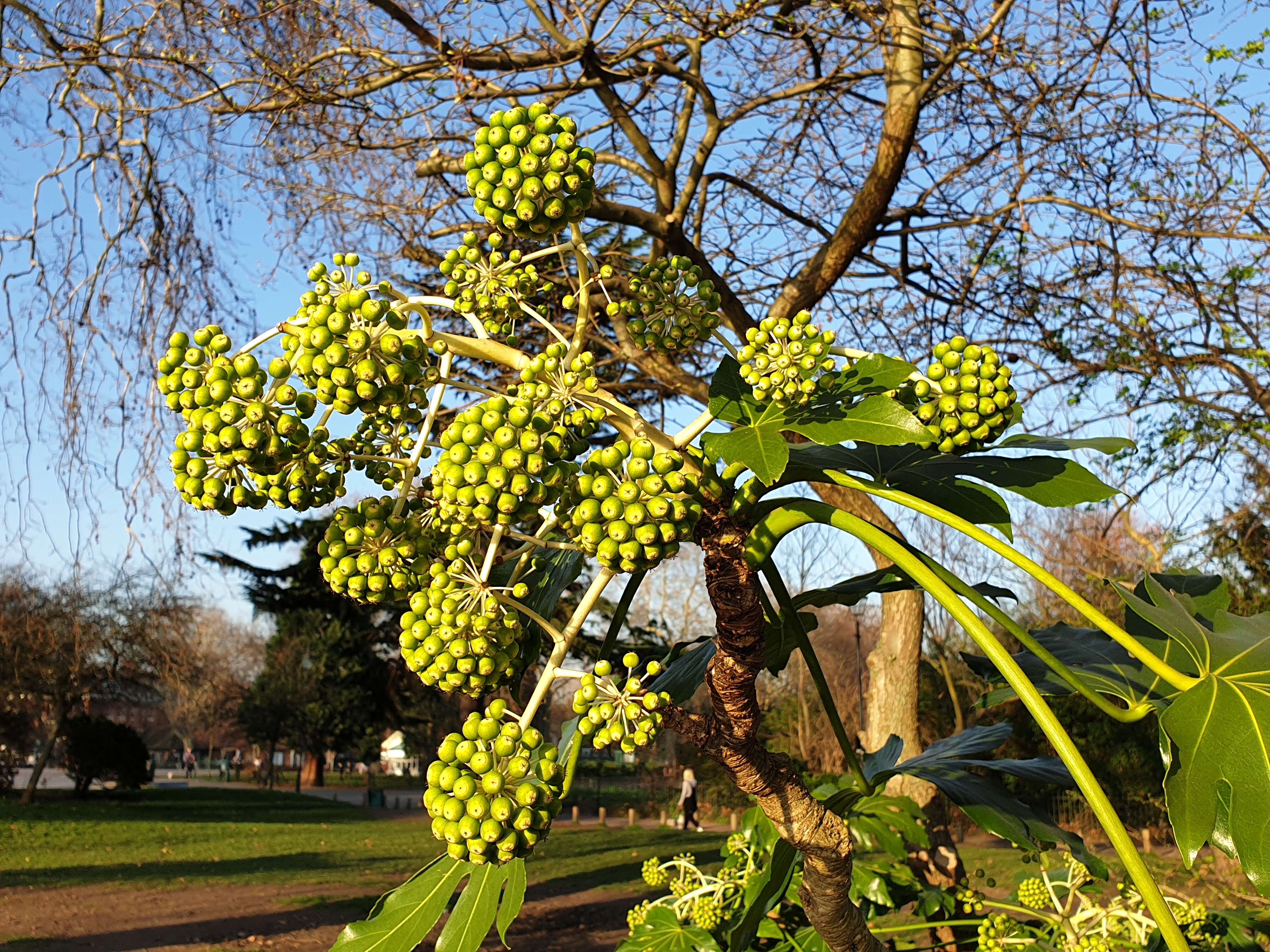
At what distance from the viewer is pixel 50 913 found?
10.3 meters

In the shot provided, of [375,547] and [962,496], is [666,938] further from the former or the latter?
[375,547]

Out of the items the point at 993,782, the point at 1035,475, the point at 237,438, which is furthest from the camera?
the point at 993,782

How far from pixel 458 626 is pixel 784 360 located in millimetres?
463

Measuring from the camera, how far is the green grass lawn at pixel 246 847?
13.0 m

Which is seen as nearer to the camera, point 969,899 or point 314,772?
point 969,899

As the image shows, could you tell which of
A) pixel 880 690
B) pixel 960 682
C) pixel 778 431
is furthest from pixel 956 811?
pixel 778 431

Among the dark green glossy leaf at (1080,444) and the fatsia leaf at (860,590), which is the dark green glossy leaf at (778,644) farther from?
A: the dark green glossy leaf at (1080,444)

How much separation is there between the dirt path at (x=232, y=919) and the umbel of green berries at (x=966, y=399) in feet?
30.9

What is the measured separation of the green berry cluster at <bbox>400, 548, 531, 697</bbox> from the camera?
1.05 metres

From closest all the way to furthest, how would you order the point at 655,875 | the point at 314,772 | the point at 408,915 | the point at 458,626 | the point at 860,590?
the point at 458,626 → the point at 408,915 → the point at 860,590 → the point at 655,875 → the point at 314,772

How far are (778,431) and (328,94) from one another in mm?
6080

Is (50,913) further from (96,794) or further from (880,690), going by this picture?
(96,794)

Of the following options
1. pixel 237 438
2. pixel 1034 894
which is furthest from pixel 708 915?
pixel 237 438

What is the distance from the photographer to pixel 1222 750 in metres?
0.98
